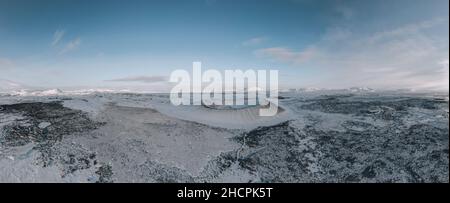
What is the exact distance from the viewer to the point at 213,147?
2158cm

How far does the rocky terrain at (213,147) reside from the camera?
676 inches

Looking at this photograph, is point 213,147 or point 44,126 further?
point 44,126

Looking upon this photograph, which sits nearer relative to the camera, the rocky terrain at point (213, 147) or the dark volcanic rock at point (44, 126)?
the rocky terrain at point (213, 147)

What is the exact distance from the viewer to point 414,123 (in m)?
26.0

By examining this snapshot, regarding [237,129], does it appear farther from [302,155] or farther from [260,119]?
[302,155]

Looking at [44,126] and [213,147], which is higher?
[44,126]

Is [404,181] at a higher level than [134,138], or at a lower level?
lower

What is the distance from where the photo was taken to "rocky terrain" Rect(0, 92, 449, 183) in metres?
17.2

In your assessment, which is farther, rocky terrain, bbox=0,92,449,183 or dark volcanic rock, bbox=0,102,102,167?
dark volcanic rock, bbox=0,102,102,167

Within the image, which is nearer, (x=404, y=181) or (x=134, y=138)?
(x=404, y=181)

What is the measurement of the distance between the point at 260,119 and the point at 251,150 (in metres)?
10.3
